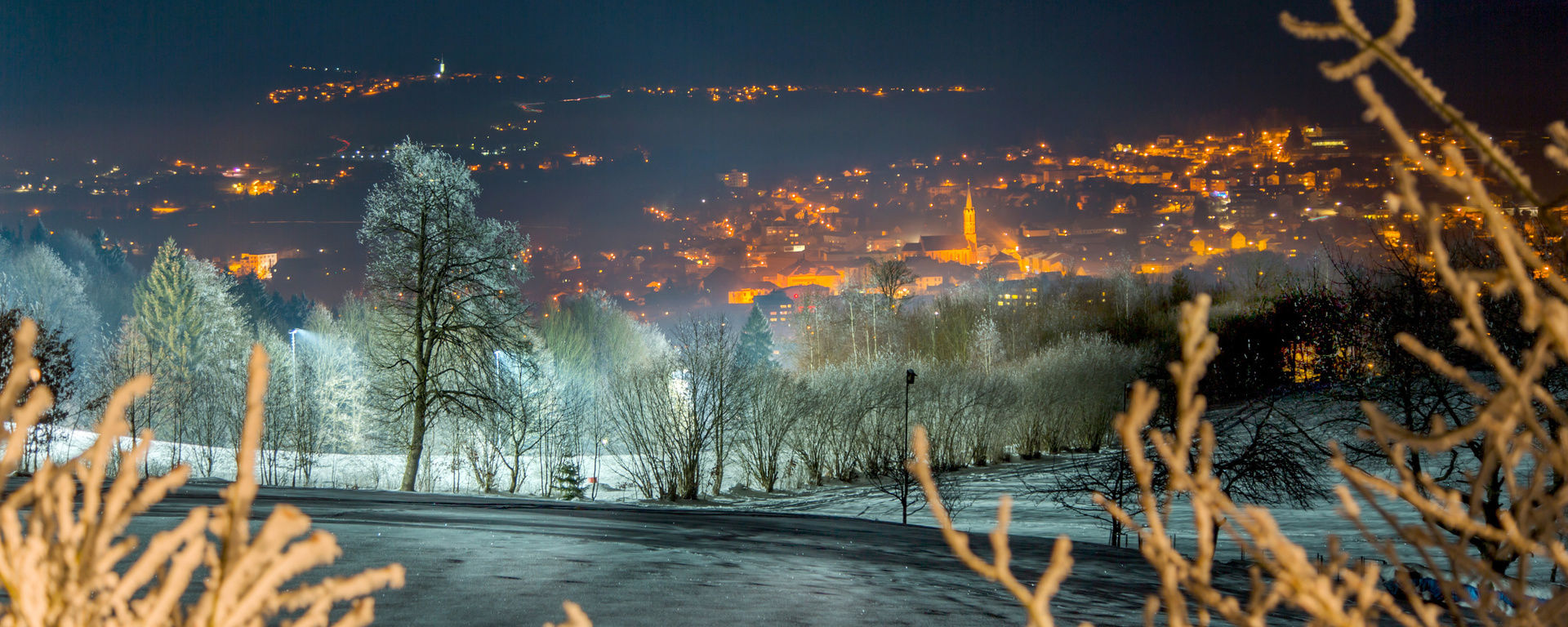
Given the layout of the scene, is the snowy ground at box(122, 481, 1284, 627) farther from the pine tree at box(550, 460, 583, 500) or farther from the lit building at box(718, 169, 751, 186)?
the lit building at box(718, 169, 751, 186)

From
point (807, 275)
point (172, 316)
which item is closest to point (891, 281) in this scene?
point (172, 316)

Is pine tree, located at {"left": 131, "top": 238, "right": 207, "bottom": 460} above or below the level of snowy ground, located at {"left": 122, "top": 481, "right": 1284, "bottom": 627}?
above

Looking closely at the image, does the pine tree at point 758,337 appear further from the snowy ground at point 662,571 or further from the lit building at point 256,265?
the snowy ground at point 662,571

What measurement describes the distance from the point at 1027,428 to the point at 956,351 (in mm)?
10638

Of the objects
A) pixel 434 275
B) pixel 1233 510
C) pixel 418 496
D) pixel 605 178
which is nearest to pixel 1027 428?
pixel 434 275

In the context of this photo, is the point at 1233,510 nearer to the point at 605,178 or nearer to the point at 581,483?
the point at 581,483

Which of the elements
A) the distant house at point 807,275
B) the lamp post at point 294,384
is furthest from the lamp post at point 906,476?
the distant house at point 807,275

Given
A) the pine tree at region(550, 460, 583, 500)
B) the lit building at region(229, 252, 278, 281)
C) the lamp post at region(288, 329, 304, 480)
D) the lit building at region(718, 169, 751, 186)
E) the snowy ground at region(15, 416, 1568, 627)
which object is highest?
the lit building at region(718, 169, 751, 186)

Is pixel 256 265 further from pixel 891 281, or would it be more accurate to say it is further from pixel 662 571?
pixel 662 571

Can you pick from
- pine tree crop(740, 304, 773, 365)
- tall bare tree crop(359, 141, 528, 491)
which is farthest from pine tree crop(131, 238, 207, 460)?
pine tree crop(740, 304, 773, 365)

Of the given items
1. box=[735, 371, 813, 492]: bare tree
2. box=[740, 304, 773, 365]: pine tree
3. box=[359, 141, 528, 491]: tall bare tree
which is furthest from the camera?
box=[740, 304, 773, 365]: pine tree

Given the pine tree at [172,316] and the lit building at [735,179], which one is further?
the lit building at [735,179]

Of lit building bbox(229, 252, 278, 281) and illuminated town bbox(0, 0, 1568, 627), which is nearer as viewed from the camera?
illuminated town bbox(0, 0, 1568, 627)

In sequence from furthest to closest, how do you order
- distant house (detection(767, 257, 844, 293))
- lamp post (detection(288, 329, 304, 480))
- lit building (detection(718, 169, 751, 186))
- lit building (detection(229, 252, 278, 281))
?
lit building (detection(718, 169, 751, 186)), distant house (detection(767, 257, 844, 293)), lit building (detection(229, 252, 278, 281)), lamp post (detection(288, 329, 304, 480))
